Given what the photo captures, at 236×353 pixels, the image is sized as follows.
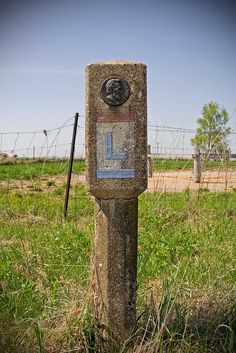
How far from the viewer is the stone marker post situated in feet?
7.09

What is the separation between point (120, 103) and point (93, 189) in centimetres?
48

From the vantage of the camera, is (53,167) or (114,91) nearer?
(114,91)

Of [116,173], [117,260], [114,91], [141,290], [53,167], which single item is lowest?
[141,290]

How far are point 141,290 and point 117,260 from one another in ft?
2.43

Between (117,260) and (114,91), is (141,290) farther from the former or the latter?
(114,91)

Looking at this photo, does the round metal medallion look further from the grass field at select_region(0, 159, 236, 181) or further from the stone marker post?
the grass field at select_region(0, 159, 236, 181)

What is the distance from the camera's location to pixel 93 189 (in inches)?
87.4

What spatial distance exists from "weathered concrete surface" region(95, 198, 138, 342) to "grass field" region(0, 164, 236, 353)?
4.0 inches

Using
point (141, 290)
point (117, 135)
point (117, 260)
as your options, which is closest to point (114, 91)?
point (117, 135)

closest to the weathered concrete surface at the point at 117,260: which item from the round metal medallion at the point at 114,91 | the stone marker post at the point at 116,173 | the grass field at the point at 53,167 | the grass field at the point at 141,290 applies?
the stone marker post at the point at 116,173

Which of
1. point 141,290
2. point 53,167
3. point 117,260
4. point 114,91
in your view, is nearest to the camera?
point 114,91

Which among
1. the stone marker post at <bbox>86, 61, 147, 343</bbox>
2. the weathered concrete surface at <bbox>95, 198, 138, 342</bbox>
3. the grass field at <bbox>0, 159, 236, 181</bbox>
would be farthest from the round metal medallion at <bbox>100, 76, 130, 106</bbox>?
the grass field at <bbox>0, 159, 236, 181</bbox>

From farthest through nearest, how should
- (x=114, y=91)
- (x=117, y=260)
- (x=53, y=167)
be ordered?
(x=53, y=167), (x=117, y=260), (x=114, y=91)

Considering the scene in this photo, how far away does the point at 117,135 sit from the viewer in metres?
2.20
